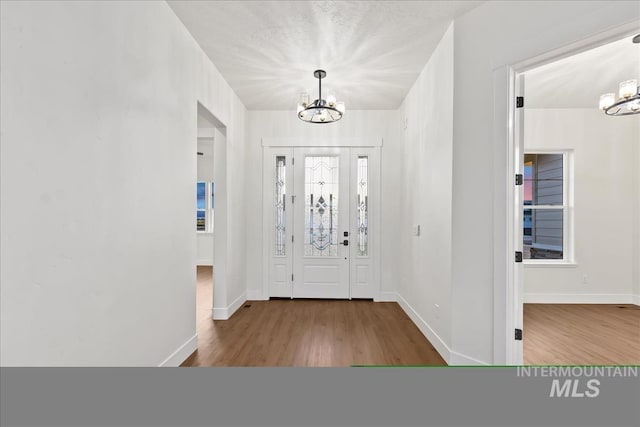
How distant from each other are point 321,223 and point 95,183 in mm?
3385

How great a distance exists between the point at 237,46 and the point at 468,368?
343 cm

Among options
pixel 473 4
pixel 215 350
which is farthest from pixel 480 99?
pixel 215 350

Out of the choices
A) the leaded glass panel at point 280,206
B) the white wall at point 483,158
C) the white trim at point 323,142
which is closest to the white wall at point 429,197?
the white wall at point 483,158

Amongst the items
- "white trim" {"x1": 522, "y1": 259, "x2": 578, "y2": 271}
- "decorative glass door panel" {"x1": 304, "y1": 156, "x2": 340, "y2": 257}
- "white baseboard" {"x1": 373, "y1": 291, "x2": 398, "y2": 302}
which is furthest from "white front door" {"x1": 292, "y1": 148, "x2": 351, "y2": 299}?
"white trim" {"x1": 522, "y1": 259, "x2": 578, "y2": 271}

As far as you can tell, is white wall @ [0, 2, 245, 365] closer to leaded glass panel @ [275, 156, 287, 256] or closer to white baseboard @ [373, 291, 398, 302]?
leaded glass panel @ [275, 156, 287, 256]

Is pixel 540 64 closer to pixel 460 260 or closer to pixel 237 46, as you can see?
pixel 460 260

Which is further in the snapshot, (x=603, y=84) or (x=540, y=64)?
(x=603, y=84)

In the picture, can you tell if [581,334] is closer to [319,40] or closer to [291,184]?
[291,184]

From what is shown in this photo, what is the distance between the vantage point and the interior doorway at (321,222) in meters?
4.79

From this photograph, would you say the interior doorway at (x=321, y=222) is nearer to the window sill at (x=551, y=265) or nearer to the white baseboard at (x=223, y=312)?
the white baseboard at (x=223, y=312)

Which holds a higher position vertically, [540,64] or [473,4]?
[473,4]

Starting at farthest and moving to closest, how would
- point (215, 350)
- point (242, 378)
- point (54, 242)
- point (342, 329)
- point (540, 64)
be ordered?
1. point (342, 329)
2. point (215, 350)
3. point (540, 64)
4. point (54, 242)
5. point (242, 378)

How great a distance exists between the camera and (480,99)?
2.49 m

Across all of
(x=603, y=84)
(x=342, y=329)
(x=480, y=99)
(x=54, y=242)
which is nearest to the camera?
(x=54, y=242)
